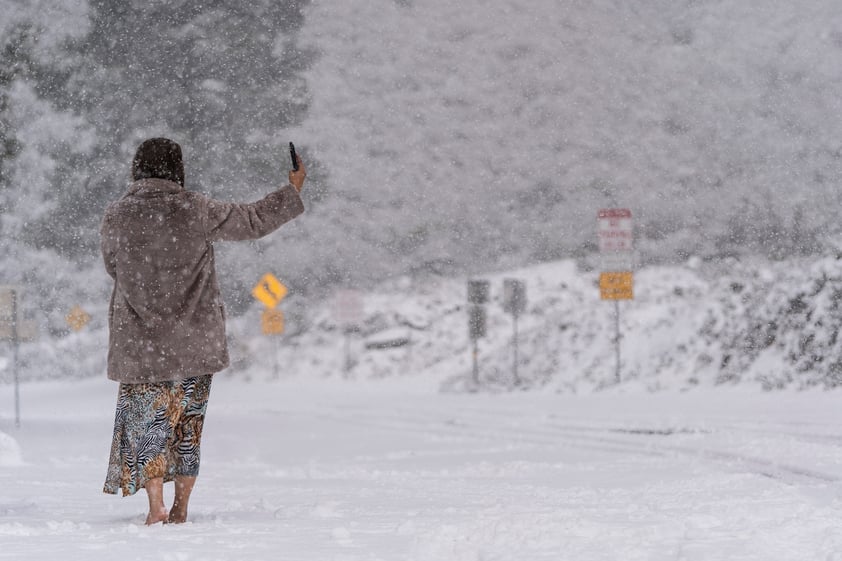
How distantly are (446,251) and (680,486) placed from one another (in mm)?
27466

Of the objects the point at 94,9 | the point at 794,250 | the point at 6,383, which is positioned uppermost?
the point at 94,9

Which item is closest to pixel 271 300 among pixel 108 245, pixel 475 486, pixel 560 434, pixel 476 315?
pixel 476 315

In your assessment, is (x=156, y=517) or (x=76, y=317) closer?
(x=156, y=517)

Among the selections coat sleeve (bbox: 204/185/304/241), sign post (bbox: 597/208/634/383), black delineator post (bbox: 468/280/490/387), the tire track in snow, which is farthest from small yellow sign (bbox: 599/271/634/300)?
coat sleeve (bbox: 204/185/304/241)

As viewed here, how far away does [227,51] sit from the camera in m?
18.4

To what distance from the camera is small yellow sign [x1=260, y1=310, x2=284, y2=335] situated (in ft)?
102

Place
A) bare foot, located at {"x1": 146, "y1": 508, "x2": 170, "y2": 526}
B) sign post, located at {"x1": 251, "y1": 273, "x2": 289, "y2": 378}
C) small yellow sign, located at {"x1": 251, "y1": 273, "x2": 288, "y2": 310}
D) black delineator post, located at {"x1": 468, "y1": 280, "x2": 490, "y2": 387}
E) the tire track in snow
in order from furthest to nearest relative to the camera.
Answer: sign post, located at {"x1": 251, "y1": 273, "x2": 289, "y2": 378} → small yellow sign, located at {"x1": 251, "y1": 273, "x2": 288, "y2": 310} → black delineator post, located at {"x1": 468, "y1": 280, "x2": 490, "y2": 387} → the tire track in snow → bare foot, located at {"x1": 146, "y1": 508, "x2": 170, "y2": 526}

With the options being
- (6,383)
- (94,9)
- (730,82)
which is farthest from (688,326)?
(6,383)

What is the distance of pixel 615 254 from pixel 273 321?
12.1 m

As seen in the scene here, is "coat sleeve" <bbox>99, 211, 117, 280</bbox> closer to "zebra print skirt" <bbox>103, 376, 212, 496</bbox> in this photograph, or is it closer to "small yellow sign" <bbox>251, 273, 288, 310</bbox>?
"zebra print skirt" <bbox>103, 376, 212, 496</bbox>

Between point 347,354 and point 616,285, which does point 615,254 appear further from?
point 347,354

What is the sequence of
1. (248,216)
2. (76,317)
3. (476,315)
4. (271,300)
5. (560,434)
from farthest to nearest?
1. (271,300)
2. (476,315)
3. (76,317)
4. (560,434)
5. (248,216)

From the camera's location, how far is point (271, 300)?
3055cm

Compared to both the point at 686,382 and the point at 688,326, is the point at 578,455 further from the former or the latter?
the point at 688,326
